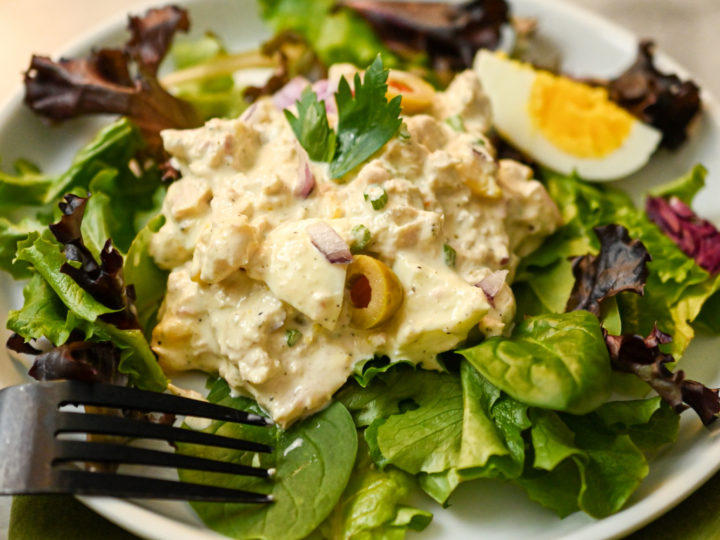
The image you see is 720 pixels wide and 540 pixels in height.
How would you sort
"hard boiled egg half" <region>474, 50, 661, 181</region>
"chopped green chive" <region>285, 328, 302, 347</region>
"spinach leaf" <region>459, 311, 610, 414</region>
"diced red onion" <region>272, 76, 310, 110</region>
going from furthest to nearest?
1. "hard boiled egg half" <region>474, 50, 661, 181</region>
2. "diced red onion" <region>272, 76, 310, 110</region>
3. "chopped green chive" <region>285, 328, 302, 347</region>
4. "spinach leaf" <region>459, 311, 610, 414</region>

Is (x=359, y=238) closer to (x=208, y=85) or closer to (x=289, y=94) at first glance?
(x=289, y=94)

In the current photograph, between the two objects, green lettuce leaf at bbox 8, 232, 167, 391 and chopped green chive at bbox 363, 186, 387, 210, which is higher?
chopped green chive at bbox 363, 186, 387, 210

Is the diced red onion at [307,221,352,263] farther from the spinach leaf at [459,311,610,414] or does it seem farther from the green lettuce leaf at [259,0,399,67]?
the green lettuce leaf at [259,0,399,67]

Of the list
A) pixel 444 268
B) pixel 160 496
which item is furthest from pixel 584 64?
pixel 160 496

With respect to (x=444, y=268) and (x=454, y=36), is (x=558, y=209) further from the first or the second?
(x=454, y=36)

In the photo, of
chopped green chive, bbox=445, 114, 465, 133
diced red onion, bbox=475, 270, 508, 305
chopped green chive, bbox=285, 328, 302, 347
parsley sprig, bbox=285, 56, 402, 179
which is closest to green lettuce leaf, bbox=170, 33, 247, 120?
parsley sprig, bbox=285, 56, 402, 179

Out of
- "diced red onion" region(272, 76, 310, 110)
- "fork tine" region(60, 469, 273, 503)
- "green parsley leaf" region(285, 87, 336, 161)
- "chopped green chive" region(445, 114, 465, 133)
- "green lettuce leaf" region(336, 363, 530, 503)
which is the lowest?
"green lettuce leaf" region(336, 363, 530, 503)
